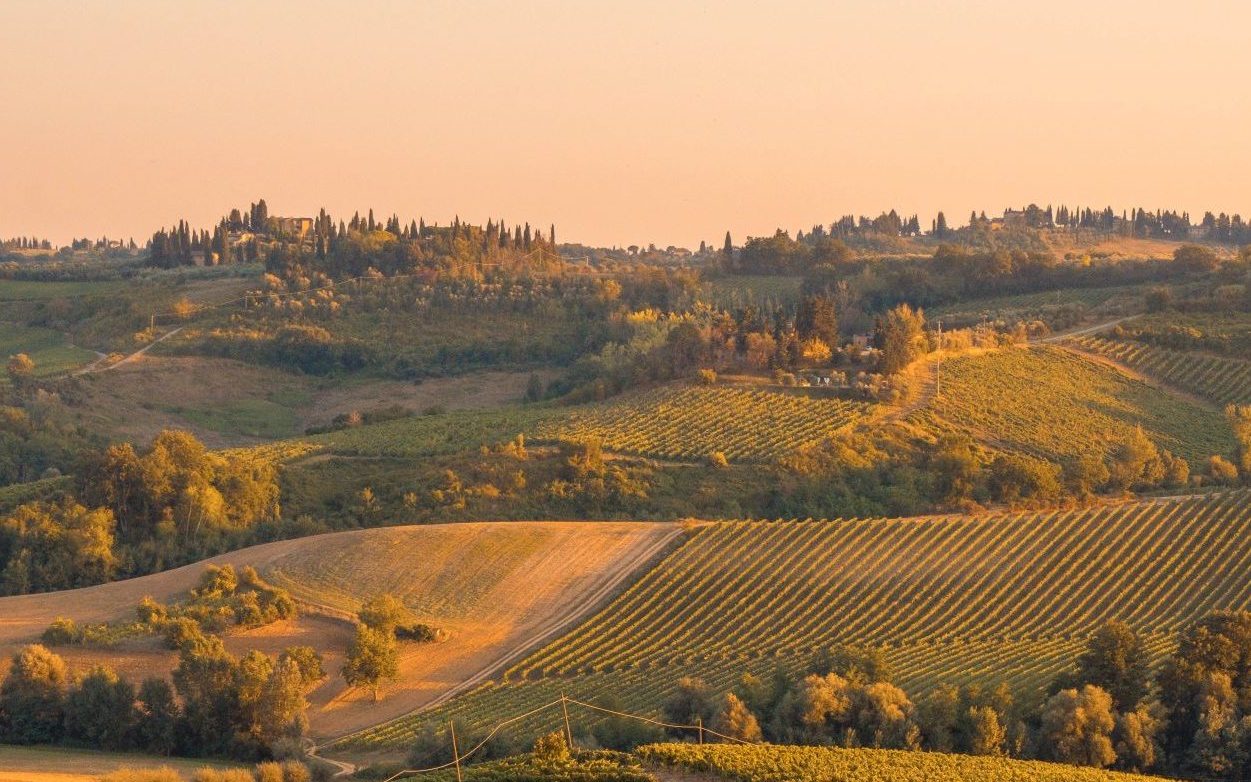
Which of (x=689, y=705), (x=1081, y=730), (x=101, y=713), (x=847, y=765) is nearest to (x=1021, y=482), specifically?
(x=1081, y=730)

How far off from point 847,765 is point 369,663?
15.9 m

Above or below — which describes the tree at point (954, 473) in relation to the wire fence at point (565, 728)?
above

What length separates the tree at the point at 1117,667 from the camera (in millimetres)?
37562

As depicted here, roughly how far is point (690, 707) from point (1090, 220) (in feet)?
478

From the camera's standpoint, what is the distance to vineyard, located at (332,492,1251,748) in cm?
4272

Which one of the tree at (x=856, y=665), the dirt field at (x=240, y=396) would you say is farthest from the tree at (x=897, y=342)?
the tree at (x=856, y=665)

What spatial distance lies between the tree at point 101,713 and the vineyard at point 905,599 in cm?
517

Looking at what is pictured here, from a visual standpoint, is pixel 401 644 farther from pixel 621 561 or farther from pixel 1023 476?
pixel 1023 476

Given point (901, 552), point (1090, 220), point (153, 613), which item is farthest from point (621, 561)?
point (1090, 220)

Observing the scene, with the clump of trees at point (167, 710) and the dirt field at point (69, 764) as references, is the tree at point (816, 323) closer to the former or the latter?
the clump of trees at point (167, 710)

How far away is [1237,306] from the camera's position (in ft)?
299

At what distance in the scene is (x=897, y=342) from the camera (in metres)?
74.6

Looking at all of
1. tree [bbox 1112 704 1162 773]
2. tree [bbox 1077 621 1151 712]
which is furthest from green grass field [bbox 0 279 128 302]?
tree [bbox 1112 704 1162 773]

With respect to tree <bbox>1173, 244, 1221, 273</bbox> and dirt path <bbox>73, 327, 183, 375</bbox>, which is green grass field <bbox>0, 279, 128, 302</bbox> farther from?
tree <bbox>1173, 244, 1221, 273</bbox>
